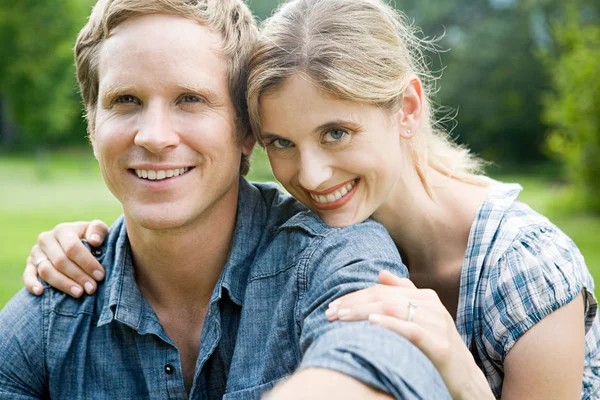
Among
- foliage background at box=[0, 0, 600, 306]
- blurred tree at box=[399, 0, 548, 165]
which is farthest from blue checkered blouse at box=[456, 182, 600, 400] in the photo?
blurred tree at box=[399, 0, 548, 165]

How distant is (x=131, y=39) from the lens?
233cm

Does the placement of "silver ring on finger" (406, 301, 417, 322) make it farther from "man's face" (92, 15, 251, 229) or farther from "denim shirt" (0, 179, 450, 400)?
"man's face" (92, 15, 251, 229)

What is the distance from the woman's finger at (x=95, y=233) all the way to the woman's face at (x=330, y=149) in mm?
713

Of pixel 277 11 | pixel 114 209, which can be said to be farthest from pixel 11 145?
pixel 277 11

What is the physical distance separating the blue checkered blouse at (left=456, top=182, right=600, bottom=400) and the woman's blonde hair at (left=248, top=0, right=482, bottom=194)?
1.89 ft

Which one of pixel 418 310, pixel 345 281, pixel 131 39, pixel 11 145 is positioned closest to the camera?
pixel 418 310

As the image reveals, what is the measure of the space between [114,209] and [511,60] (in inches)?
853

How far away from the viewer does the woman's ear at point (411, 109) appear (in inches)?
106

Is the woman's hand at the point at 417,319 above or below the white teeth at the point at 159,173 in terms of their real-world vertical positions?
below

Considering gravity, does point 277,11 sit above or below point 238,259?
above

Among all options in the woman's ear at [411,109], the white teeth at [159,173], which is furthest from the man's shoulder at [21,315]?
the woman's ear at [411,109]

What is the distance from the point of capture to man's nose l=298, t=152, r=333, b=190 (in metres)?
2.41

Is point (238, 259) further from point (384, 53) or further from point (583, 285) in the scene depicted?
point (583, 285)

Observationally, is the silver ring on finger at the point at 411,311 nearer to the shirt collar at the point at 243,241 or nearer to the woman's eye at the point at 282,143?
the shirt collar at the point at 243,241
